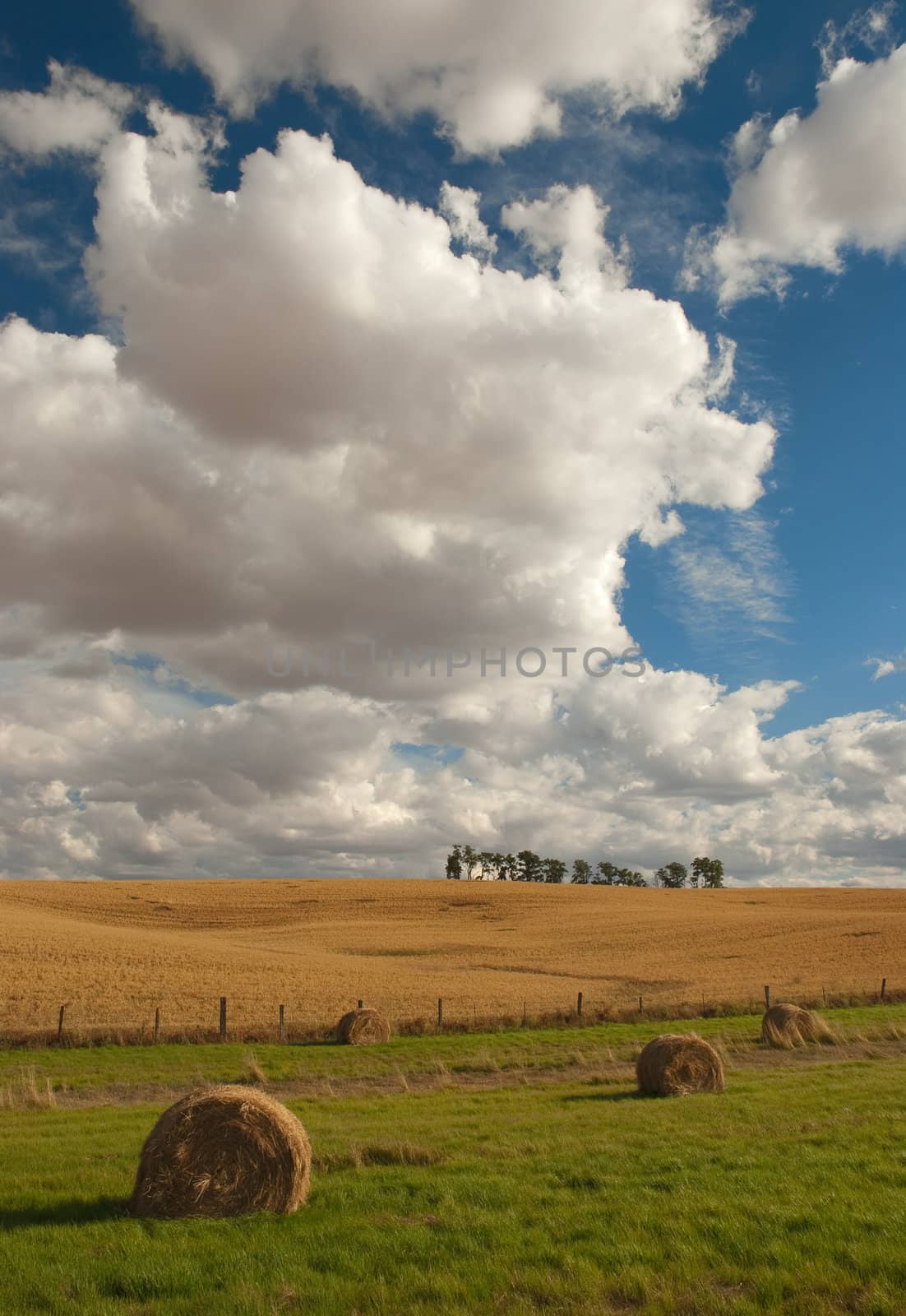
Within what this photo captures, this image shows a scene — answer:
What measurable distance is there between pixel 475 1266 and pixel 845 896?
11543 cm

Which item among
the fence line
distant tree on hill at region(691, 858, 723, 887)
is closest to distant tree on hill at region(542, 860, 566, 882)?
distant tree on hill at region(691, 858, 723, 887)

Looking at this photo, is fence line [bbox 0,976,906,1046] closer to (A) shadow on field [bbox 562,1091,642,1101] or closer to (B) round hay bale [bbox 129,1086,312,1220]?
Result: (A) shadow on field [bbox 562,1091,642,1101]

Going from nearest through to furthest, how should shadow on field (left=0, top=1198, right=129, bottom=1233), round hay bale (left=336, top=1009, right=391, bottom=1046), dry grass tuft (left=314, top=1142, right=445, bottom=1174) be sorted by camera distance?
1. shadow on field (left=0, top=1198, right=129, bottom=1233)
2. dry grass tuft (left=314, top=1142, right=445, bottom=1174)
3. round hay bale (left=336, top=1009, right=391, bottom=1046)

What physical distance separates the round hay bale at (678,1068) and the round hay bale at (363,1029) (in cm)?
1134

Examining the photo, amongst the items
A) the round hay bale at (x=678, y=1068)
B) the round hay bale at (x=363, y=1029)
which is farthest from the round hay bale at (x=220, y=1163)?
the round hay bale at (x=363, y=1029)

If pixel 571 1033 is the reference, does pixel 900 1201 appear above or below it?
above

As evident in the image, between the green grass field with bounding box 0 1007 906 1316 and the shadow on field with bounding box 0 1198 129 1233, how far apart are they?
0.11 ft

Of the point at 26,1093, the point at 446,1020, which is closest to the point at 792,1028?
the point at 446,1020

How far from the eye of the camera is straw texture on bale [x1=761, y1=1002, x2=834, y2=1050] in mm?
25875

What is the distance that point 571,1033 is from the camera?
29.2 m

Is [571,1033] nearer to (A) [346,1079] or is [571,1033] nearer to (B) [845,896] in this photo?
(A) [346,1079]

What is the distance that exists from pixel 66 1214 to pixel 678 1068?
12.0 m

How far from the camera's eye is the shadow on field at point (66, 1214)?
971cm

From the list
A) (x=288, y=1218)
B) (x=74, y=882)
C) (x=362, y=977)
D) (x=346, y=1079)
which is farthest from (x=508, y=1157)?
(x=74, y=882)
